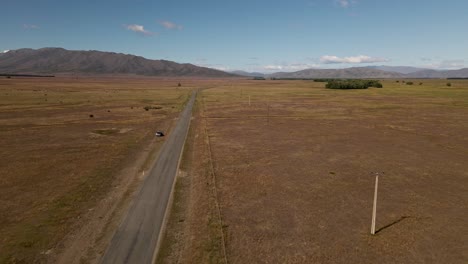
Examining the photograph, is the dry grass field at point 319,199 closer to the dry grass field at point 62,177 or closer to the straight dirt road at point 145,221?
the straight dirt road at point 145,221

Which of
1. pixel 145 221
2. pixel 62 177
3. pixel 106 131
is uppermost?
pixel 106 131

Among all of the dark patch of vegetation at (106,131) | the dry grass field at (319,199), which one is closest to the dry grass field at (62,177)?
the dark patch of vegetation at (106,131)

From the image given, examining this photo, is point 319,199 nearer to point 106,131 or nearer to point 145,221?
point 145,221

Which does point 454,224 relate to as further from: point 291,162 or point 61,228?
point 61,228

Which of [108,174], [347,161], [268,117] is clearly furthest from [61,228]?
[268,117]

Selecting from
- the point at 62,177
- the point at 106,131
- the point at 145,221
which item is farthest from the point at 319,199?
the point at 106,131

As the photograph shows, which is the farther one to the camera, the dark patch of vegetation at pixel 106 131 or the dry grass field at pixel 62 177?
the dark patch of vegetation at pixel 106 131
